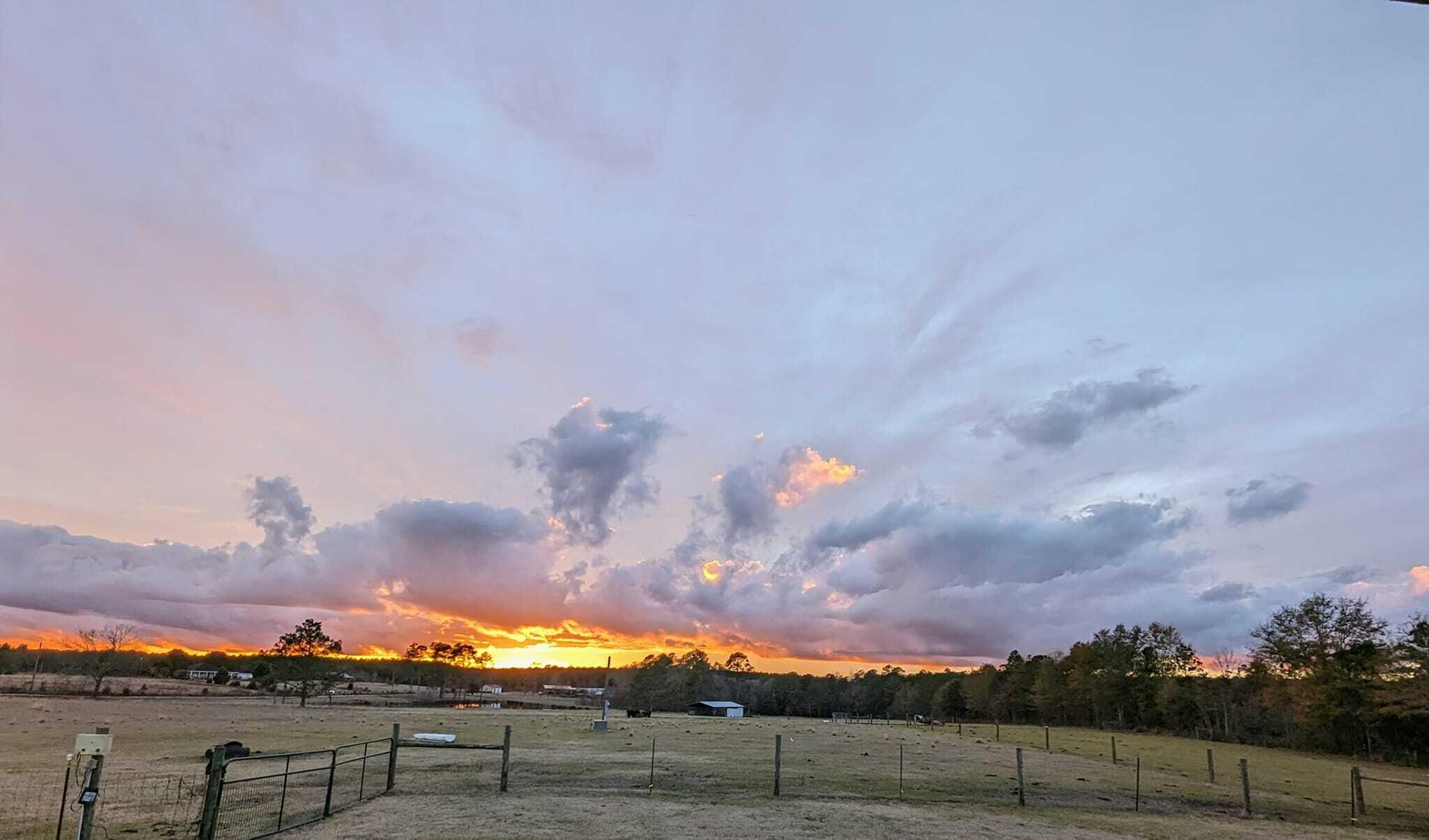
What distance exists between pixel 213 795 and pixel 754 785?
643 inches

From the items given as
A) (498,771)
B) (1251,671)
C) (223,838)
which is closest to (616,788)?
(498,771)

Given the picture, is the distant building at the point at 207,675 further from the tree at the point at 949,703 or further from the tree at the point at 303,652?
the tree at the point at 949,703

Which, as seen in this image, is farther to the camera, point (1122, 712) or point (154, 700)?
point (1122, 712)

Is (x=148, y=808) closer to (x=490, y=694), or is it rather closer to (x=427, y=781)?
(x=427, y=781)

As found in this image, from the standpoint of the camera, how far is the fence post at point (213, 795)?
11867mm

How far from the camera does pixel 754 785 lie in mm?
23953

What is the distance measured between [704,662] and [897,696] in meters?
47.3

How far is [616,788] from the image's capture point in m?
22.4

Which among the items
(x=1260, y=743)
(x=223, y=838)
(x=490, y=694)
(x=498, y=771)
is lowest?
(x=490, y=694)

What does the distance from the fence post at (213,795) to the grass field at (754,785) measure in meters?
2.86

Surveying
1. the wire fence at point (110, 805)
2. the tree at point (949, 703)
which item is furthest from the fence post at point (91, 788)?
the tree at point (949, 703)

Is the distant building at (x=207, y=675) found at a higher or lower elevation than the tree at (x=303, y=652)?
lower

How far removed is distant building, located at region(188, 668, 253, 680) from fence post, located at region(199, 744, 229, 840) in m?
143

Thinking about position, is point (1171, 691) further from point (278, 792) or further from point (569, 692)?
point (569, 692)
